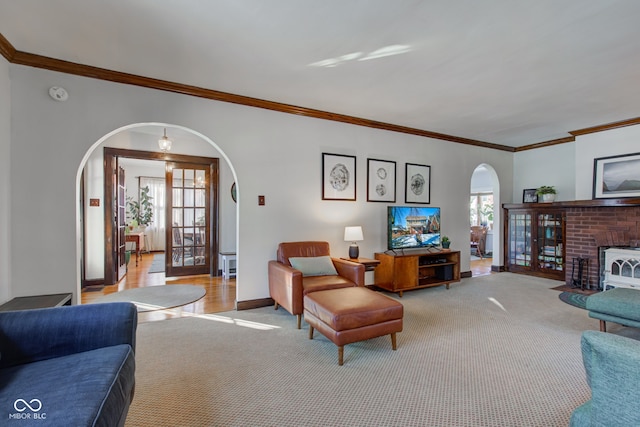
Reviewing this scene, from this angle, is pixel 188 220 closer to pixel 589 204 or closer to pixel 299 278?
pixel 299 278

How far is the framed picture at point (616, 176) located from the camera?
450 centimetres

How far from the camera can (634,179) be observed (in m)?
4.49

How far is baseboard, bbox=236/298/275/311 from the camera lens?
369 cm

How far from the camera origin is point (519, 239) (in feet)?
19.5

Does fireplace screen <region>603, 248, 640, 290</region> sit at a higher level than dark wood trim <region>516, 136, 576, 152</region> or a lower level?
lower

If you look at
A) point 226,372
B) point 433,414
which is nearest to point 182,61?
point 226,372

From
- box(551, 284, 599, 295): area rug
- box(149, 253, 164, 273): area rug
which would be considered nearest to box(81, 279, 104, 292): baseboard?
box(149, 253, 164, 273): area rug

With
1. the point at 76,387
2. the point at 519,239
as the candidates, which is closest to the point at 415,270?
the point at 519,239

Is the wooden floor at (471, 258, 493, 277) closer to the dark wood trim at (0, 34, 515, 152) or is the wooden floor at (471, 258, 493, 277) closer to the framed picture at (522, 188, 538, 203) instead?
the framed picture at (522, 188, 538, 203)

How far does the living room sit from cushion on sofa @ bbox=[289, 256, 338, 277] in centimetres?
52

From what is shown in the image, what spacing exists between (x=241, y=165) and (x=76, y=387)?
2.80 m

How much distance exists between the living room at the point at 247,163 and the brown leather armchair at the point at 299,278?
247mm

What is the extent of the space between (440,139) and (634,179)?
111 inches

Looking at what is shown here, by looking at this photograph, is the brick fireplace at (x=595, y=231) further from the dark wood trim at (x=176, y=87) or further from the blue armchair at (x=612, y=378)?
the blue armchair at (x=612, y=378)
